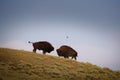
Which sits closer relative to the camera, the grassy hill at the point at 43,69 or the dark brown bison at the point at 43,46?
the grassy hill at the point at 43,69

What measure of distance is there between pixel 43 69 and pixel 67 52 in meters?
7.40

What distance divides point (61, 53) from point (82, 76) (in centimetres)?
726

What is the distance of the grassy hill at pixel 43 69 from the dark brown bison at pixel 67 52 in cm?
372

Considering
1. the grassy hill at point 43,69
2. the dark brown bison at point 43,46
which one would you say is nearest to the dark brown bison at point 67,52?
the dark brown bison at point 43,46

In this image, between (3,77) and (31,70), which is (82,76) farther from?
(3,77)

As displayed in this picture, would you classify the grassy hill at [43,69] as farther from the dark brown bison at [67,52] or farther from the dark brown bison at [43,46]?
the dark brown bison at [43,46]

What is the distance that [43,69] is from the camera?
17.3 m

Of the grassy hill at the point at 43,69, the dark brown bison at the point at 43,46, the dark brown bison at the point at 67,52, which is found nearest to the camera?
the grassy hill at the point at 43,69

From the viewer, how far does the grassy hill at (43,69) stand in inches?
632

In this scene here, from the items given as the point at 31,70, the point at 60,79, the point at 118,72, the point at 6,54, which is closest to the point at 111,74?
the point at 118,72

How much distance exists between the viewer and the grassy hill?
52.6 feet

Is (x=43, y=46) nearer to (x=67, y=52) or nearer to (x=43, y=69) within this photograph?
(x=67, y=52)

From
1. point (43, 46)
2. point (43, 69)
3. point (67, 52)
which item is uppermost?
point (43, 46)

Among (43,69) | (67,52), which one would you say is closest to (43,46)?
(67,52)
